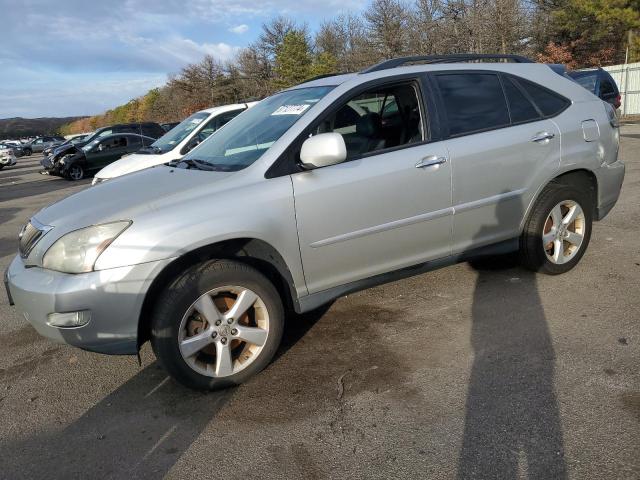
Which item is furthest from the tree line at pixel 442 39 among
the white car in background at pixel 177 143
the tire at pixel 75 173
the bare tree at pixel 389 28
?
the white car in background at pixel 177 143

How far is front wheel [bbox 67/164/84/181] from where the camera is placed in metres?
17.5

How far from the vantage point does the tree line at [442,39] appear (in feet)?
100

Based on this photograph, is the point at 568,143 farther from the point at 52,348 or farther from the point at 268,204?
the point at 52,348

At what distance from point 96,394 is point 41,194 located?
1311 cm

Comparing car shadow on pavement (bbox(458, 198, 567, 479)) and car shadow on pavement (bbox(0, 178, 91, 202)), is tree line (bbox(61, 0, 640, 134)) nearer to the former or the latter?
car shadow on pavement (bbox(0, 178, 91, 202))

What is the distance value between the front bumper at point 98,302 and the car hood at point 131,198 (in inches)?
12.4

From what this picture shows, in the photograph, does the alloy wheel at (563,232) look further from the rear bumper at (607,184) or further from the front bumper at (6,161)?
the front bumper at (6,161)

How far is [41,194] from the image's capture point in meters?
14.6

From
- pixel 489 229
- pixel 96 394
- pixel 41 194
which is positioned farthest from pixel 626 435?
pixel 41 194

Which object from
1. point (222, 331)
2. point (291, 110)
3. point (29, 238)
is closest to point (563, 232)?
point (291, 110)

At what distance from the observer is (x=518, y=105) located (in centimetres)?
426

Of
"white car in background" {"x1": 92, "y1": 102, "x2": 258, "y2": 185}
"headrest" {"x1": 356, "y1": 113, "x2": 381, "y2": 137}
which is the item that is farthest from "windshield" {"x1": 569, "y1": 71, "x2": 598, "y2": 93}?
"headrest" {"x1": 356, "y1": 113, "x2": 381, "y2": 137}

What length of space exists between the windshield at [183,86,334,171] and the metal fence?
27353mm

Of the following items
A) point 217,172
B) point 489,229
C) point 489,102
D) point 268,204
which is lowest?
point 489,229
